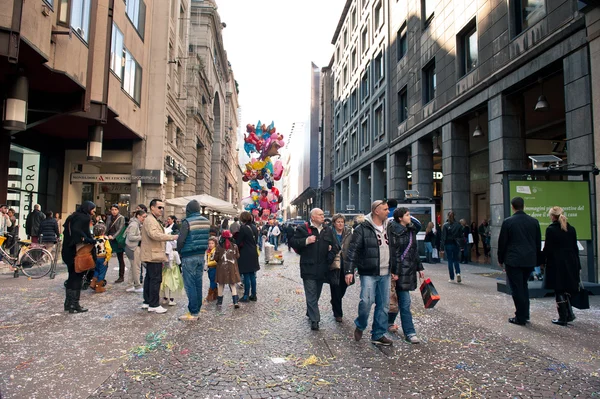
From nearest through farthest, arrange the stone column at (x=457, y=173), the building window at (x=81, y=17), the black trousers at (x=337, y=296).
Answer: the black trousers at (x=337, y=296)
the building window at (x=81, y=17)
the stone column at (x=457, y=173)

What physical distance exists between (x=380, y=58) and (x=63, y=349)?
98.2 ft

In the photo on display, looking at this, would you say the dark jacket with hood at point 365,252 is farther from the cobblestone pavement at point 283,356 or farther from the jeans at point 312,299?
the cobblestone pavement at point 283,356

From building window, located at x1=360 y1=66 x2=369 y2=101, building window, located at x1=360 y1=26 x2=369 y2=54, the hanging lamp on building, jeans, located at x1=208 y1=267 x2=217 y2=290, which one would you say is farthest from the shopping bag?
building window, located at x1=360 y1=26 x2=369 y2=54

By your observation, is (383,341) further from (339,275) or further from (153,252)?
(153,252)

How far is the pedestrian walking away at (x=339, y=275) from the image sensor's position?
6270 mm

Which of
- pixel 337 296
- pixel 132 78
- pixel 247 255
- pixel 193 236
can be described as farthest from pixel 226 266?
pixel 132 78

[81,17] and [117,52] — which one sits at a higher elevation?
[117,52]

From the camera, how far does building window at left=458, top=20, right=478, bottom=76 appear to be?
55.8ft

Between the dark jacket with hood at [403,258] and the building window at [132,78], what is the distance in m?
17.3

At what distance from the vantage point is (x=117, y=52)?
17859 mm

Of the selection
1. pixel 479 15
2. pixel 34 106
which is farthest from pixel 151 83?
pixel 479 15

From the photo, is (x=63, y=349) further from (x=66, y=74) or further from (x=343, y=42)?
(x=343, y=42)

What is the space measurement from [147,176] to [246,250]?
49.4 feet

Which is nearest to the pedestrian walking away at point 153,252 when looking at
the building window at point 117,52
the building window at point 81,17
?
the building window at point 81,17
